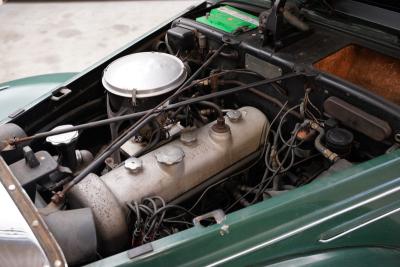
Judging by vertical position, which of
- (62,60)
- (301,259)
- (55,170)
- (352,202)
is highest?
(55,170)

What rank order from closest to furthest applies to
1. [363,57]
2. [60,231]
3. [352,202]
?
[60,231]
[352,202]
[363,57]

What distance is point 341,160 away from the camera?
134 cm

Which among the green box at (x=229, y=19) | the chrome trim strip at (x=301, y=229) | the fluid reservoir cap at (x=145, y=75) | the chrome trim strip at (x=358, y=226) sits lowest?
the chrome trim strip at (x=358, y=226)

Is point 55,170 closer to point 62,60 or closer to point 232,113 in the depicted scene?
point 232,113

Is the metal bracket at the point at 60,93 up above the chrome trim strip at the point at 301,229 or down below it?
above

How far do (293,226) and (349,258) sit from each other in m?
0.27

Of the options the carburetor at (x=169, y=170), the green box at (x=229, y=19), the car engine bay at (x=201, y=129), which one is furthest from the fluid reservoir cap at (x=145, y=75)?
the green box at (x=229, y=19)

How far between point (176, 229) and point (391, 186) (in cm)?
71

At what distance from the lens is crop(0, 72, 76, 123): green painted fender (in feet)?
6.88

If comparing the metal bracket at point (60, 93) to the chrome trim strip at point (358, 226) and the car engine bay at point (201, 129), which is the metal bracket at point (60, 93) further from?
the chrome trim strip at point (358, 226)

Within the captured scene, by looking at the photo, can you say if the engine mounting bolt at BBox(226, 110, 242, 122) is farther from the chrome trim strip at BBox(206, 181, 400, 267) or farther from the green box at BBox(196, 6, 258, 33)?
the chrome trim strip at BBox(206, 181, 400, 267)

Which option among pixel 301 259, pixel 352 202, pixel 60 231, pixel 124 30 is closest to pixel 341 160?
pixel 352 202

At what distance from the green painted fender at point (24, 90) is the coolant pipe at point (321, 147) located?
1304mm

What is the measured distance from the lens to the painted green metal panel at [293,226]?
108 cm
